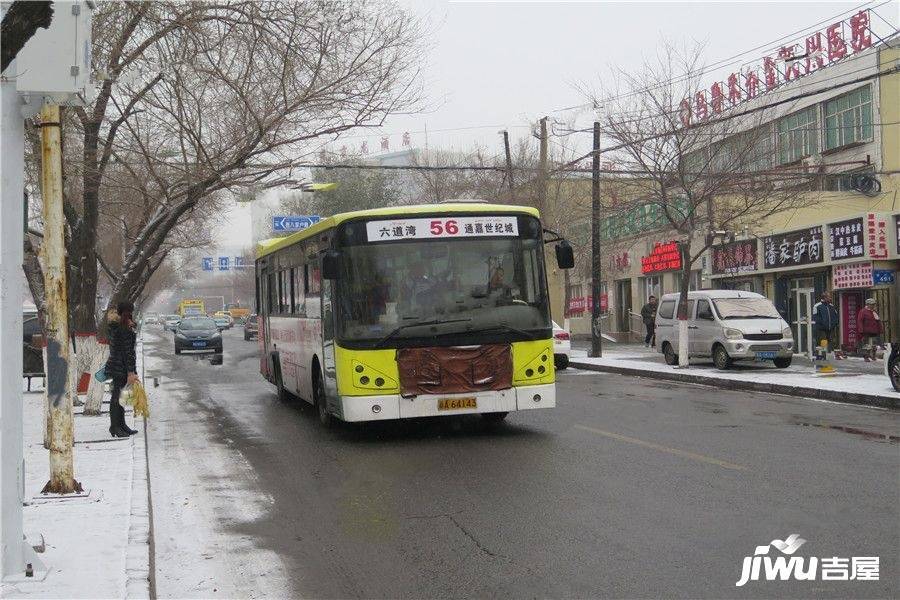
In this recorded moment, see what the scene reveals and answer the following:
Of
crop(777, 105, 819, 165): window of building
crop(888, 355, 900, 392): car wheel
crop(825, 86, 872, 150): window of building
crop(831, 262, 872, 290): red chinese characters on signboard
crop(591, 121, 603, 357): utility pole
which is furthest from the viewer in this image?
crop(777, 105, 819, 165): window of building

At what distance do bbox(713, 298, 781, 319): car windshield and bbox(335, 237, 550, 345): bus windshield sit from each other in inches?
529

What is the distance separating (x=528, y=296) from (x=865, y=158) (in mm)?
23512

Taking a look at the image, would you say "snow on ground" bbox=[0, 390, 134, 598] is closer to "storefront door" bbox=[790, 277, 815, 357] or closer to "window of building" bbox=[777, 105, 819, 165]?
"storefront door" bbox=[790, 277, 815, 357]

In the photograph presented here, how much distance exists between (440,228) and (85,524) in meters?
6.40

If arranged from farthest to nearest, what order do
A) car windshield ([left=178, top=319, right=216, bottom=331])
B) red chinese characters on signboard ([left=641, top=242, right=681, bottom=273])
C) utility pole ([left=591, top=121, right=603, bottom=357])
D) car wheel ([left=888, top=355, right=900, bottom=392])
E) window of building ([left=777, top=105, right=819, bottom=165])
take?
red chinese characters on signboard ([left=641, top=242, right=681, bottom=273]) < car windshield ([left=178, top=319, right=216, bottom=331]) < window of building ([left=777, top=105, right=819, bottom=165]) < utility pole ([left=591, top=121, right=603, bottom=357]) < car wheel ([left=888, top=355, right=900, bottom=392])

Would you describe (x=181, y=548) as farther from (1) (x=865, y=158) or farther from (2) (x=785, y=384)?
(1) (x=865, y=158)

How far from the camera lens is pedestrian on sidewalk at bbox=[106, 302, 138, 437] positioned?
13.4 m

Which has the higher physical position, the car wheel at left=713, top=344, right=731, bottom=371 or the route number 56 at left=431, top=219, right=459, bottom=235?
the route number 56 at left=431, top=219, right=459, bottom=235

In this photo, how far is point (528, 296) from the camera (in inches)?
511

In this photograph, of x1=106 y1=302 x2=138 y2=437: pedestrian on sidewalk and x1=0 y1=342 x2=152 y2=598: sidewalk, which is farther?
x1=106 y1=302 x2=138 y2=437: pedestrian on sidewalk

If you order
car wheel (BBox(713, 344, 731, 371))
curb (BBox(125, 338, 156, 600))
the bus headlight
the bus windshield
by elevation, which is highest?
the bus windshield

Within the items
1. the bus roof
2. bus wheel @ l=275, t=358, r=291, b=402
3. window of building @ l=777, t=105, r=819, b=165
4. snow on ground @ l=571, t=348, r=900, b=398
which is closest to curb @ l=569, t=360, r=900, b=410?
snow on ground @ l=571, t=348, r=900, b=398

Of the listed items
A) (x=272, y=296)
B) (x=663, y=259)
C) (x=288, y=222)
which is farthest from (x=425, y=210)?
(x=663, y=259)

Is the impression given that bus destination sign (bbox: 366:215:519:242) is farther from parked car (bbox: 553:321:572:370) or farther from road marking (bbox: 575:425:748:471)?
parked car (bbox: 553:321:572:370)
